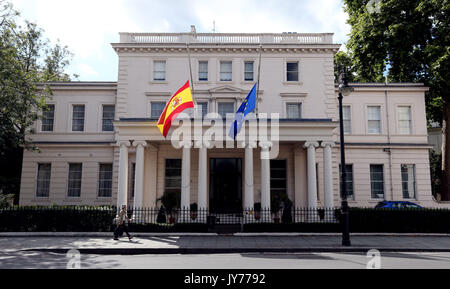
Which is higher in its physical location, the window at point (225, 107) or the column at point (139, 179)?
the window at point (225, 107)

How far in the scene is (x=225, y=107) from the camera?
80.0 feet

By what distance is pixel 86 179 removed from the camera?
2480 centimetres

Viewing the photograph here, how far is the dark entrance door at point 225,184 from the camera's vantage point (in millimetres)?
23562

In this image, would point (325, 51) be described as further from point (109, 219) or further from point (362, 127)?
point (109, 219)

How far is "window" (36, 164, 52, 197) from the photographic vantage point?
81.8ft

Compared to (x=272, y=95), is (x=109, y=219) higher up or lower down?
lower down

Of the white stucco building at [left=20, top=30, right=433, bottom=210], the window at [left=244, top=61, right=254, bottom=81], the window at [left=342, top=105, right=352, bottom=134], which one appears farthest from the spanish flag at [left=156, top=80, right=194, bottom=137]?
the window at [left=342, top=105, right=352, bottom=134]

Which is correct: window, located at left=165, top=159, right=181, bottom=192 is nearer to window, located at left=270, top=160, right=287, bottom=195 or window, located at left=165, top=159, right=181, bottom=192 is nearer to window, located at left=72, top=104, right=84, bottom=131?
window, located at left=270, top=160, right=287, bottom=195

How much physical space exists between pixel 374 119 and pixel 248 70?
11.1 m

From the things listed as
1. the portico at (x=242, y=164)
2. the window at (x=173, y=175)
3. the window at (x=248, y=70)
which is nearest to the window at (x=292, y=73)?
the window at (x=248, y=70)

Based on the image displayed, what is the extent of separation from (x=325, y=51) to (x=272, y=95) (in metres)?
5.48

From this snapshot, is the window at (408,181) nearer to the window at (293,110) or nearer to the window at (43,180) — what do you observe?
the window at (293,110)

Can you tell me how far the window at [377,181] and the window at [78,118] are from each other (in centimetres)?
2364
